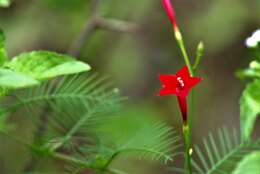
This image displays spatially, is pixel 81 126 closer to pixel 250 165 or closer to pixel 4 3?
pixel 4 3

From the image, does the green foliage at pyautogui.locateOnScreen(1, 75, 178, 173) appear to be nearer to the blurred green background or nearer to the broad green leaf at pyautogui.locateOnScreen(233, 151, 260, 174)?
the broad green leaf at pyautogui.locateOnScreen(233, 151, 260, 174)

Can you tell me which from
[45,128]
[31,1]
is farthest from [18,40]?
[45,128]

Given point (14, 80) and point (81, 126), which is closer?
point (14, 80)

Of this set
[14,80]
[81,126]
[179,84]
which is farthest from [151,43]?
[14,80]

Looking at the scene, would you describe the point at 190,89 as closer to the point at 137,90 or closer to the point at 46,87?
the point at 46,87

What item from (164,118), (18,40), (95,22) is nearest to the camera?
(95,22)

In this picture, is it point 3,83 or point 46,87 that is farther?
point 46,87

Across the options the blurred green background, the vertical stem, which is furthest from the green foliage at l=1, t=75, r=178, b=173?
the blurred green background
